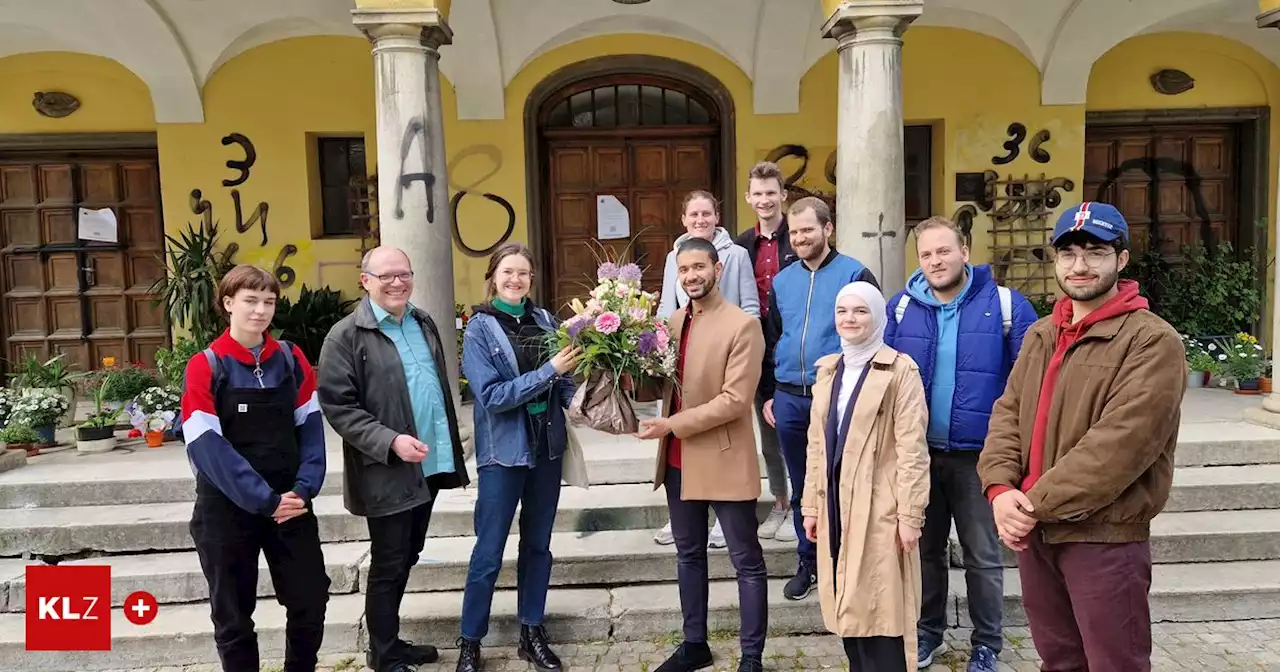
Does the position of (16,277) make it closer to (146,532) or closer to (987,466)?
(146,532)

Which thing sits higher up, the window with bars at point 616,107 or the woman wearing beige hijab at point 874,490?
the window with bars at point 616,107

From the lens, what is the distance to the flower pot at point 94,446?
593 cm

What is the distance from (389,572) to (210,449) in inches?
37.0

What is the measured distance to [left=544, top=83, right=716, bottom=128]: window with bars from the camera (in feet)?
29.1

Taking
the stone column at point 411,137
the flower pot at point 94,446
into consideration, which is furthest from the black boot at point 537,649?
the flower pot at point 94,446

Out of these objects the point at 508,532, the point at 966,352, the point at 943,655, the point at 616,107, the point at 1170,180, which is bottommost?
the point at 943,655

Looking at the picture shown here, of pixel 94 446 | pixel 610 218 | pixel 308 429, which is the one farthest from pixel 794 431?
pixel 610 218

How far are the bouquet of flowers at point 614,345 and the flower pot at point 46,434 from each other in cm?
515

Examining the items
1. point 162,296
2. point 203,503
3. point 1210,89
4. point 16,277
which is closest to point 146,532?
point 203,503

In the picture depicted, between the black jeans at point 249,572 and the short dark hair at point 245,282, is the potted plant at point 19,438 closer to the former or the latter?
the black jeans at point 249,572

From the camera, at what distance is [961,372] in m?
3.19

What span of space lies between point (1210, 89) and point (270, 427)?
416 inches

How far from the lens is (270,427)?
2969mm

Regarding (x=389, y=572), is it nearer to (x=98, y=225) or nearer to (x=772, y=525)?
(x=772, y=525)
